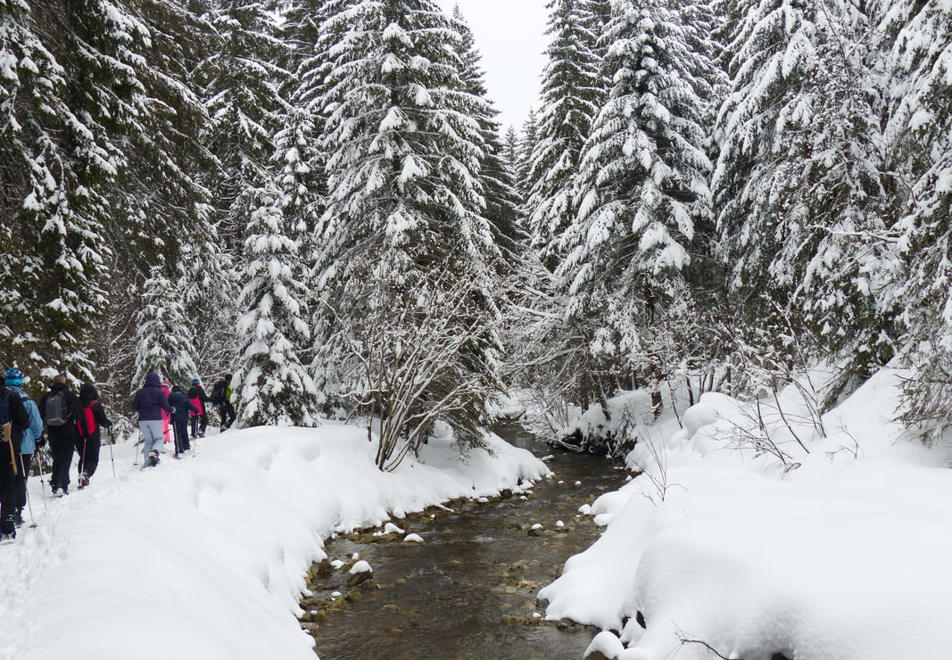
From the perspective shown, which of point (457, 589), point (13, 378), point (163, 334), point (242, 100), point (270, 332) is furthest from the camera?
point (163, 334)

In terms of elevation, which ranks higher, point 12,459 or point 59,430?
point 12,459

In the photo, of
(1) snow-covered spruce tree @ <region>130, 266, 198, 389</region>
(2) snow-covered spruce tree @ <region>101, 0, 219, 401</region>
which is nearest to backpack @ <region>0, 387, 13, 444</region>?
(2) snow-covered spruce tree @ <region>101, 0, 219, 401</region>

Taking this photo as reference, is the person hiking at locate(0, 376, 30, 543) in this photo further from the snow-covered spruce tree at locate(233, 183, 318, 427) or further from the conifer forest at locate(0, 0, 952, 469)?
the snow-covered spruce tree at locate(233, 183, 318, 427)

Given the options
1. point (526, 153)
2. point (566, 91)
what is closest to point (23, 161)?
point (566, 91)

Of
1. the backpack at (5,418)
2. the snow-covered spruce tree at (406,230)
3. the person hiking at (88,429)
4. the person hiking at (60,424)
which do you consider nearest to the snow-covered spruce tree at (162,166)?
the snow-covered spruce tree at (406,230)

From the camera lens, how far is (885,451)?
7.96 metres

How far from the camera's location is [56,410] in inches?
346

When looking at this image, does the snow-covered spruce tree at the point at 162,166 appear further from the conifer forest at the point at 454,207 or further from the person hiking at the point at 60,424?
the person hiking at the point at 60,424

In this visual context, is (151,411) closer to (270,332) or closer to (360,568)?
(360,568)

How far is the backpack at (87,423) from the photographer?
9.73 m

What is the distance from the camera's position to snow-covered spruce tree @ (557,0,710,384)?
16.6m

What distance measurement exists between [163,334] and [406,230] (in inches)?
391

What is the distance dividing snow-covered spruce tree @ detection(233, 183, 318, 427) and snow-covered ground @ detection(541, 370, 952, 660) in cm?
1002

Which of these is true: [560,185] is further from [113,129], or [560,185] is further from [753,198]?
[113,129]
